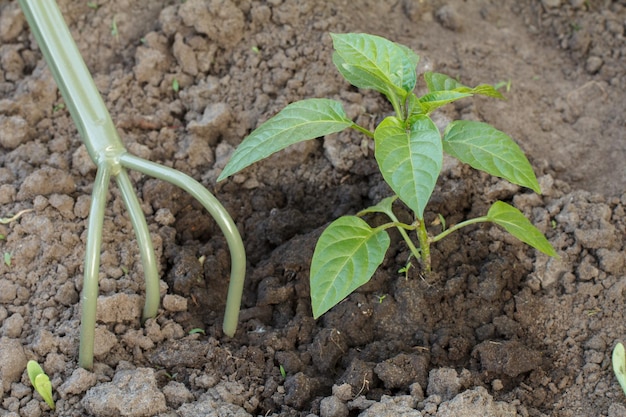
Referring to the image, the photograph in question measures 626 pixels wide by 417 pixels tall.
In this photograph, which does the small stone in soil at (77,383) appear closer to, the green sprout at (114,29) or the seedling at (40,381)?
the seedling at (40,381)

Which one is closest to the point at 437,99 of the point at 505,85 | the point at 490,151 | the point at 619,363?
the point at 490,151

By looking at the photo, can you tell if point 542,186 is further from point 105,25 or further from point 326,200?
point 105,25

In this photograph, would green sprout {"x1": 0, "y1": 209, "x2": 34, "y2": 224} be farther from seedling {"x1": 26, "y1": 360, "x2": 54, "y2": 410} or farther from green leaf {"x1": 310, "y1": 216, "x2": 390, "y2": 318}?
green leaf {"x1": 310, "y1": 216, "x2": 390, "y2": 318}

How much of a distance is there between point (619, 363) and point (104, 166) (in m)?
1.20

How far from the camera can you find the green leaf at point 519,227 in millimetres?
1695

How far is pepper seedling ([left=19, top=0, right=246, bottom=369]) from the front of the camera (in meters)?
1.71

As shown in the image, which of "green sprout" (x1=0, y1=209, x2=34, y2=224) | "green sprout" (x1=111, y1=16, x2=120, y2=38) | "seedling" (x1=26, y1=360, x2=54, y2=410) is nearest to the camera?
"seedling" (x1=26, y1=360, x2=54, y2=410)

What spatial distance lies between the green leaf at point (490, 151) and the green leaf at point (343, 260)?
0.25m

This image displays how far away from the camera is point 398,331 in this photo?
1837 millimetres

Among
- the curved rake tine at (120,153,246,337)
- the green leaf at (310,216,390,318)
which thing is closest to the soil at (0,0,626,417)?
the curved rake tine at (120,153,246,337)

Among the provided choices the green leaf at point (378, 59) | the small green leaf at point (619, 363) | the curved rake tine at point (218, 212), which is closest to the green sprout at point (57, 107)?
the curved rake tine at point (218, 212)

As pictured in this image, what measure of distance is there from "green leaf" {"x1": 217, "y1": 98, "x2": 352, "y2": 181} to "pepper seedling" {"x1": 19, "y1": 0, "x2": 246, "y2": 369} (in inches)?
6.4

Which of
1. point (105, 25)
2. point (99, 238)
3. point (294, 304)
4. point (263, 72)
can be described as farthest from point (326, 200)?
point (105, 25)

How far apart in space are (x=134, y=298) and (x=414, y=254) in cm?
67
